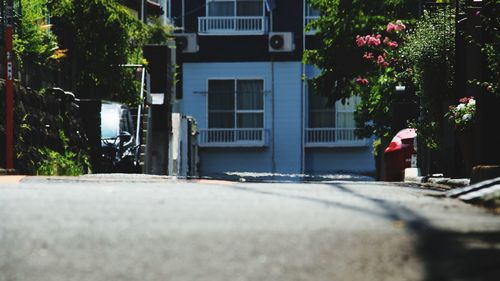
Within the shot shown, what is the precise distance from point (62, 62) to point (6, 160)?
29.2 feet

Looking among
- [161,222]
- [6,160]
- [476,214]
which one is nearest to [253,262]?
[161,222]

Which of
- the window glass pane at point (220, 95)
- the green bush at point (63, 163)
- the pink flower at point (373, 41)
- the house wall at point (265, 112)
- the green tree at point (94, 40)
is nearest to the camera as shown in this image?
the green bush at point (63, 163)

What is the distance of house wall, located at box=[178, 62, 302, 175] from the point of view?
41.7 metres

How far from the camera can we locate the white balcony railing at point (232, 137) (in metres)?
41.9

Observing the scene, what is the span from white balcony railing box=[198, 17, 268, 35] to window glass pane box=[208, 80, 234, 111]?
174 cm

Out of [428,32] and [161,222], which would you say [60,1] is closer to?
[428,32]

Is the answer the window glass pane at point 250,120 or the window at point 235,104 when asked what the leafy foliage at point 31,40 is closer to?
the window at point 235,104

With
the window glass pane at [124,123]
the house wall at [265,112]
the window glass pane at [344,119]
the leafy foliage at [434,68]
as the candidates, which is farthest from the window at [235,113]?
the leafy foliage at [434,68]

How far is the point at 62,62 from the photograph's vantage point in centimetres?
2541

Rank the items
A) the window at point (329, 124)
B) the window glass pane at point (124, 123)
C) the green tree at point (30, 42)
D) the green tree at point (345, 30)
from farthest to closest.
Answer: the window at point (329, 124)
the green tree at point (345, 30)
the window glass pane at point (124, 123)
the green tree at point (30, 42)

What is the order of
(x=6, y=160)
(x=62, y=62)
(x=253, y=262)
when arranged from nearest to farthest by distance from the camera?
(x=253, y=262) < (x=6, y=160) < (x=62, y=62)

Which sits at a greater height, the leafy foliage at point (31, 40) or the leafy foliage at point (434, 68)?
the leafy foliage at point (31, 40)

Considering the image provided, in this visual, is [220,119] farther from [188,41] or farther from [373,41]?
[373,41]

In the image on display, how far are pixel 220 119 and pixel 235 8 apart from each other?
12.8 ft
